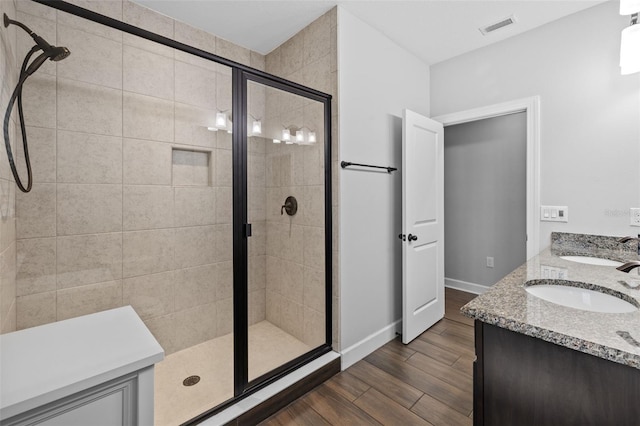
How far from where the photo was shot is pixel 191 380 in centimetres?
190

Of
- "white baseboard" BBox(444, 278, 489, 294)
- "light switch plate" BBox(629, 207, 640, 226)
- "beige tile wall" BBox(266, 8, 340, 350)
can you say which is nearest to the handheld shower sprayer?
"beige tile wall" BBox(266, 8, 340, 350)

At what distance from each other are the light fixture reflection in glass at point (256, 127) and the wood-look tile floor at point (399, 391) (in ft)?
5.52

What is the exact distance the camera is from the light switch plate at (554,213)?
2271 mm

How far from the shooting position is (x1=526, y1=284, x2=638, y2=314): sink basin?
1146mm

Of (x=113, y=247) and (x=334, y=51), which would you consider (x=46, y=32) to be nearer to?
(x=113, y=247)

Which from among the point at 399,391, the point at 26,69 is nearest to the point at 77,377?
the point at 26,69

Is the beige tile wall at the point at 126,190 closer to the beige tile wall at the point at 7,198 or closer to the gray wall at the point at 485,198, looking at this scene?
the beige tile wall at the point at 7,198

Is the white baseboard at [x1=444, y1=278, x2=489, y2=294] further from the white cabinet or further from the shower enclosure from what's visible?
the white cabinet

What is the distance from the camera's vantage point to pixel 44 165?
1.61m

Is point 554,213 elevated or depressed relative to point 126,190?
depressed

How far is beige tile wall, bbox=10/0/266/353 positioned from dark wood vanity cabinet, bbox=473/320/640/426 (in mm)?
Answer: 1271

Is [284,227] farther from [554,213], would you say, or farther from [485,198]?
[485,198]

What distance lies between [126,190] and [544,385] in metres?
2.33

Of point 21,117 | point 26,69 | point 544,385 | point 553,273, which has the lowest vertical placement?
point 544,385
